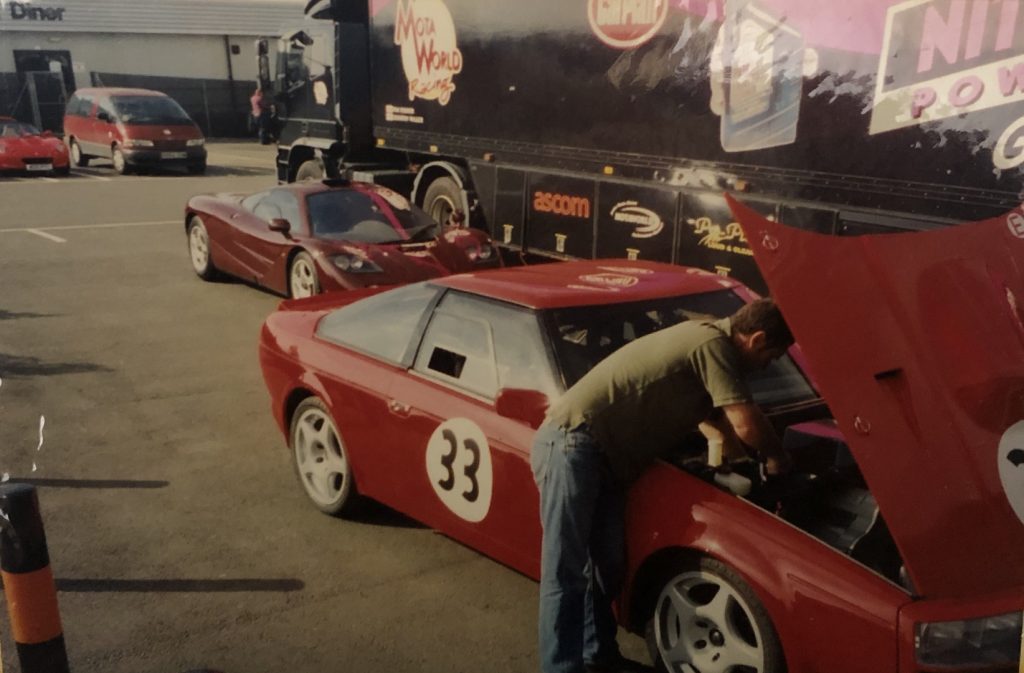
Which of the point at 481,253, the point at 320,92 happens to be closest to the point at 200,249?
the point at 481,253

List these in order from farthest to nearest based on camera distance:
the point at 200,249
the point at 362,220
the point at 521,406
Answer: the point at 200,249, the point at 362,220, the point at 521,406

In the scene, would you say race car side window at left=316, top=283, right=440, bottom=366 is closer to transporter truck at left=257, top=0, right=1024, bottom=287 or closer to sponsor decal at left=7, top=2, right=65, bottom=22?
transporter truck at left=257, top=0, right=1024, bottom=287

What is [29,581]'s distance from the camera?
290 cm

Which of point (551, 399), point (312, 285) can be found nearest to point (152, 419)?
point (312, 285)

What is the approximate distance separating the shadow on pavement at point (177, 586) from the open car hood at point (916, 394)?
8.60 feet

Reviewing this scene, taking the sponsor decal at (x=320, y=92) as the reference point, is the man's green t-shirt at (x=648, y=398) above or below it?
below

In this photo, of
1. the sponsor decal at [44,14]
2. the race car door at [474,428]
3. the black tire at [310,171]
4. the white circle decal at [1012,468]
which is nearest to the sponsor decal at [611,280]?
the race car door at [474,428]

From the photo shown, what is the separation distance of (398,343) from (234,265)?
610cm

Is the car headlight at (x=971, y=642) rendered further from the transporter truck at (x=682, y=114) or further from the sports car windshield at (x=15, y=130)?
the sports car windshield at (x=15, y=130)

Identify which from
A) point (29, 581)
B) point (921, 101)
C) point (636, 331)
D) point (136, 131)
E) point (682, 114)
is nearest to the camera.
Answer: point (29, 581)

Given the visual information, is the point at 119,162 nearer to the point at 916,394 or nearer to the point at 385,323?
the point at 385,323

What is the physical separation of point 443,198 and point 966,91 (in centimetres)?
687

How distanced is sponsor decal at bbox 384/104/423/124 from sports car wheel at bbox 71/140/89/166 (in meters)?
15.5

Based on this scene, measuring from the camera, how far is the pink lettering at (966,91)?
6.11m
